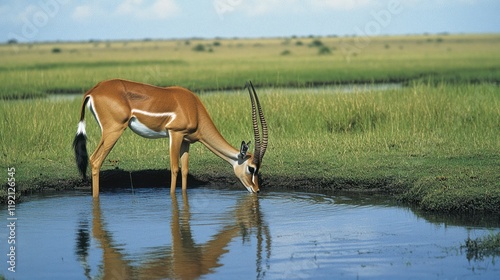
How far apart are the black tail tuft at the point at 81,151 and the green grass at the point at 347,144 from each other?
73cm

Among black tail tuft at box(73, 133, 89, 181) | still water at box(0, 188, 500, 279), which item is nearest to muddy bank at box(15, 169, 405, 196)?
still water at box(0, 188, 500, 279)

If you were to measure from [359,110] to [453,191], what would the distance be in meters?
5.91

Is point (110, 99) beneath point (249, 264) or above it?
above

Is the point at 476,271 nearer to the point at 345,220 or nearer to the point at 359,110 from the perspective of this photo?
the point at 345,220

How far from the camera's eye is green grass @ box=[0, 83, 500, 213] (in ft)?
31.5

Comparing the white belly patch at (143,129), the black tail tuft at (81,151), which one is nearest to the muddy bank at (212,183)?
the black tail tuft at (81,151)

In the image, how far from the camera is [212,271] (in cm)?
639

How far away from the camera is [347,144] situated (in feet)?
40.2

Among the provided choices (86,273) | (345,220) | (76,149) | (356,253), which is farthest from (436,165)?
(86,273)

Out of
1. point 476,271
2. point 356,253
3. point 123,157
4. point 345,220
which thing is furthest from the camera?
point 123,157

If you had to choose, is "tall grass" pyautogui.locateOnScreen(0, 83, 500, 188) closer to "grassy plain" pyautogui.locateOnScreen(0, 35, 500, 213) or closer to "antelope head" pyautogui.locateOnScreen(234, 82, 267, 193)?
"grassy plain" pyautogui.locateOnScreen(0, 35, 500, 213)

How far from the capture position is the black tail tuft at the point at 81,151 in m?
9.75

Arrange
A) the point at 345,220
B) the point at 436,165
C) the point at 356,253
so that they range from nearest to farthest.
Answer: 1. the point at 356,253
2. the point at 345,220
3. the point at 436,165

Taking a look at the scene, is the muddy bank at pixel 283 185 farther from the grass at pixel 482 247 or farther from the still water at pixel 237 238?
the grass at pixel 482 247
